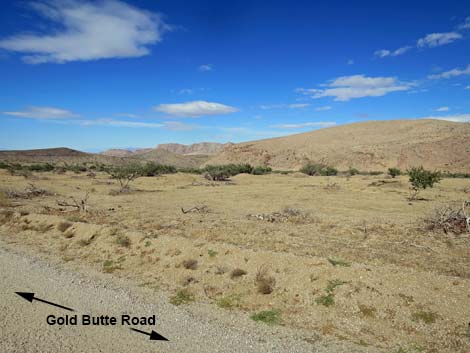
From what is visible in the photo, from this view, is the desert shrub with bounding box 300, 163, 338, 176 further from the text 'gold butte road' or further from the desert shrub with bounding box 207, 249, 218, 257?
the text 'gold butte road'

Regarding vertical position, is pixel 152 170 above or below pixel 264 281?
above

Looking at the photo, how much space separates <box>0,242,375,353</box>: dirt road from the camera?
20.0 ft

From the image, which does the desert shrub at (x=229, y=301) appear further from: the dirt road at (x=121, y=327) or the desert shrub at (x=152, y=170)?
the desert shrub at (x=152, y=170)

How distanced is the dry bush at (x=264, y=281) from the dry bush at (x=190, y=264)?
2.02 metres

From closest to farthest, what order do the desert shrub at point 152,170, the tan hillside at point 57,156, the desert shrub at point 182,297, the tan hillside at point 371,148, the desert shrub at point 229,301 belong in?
the desert shrub at point 229,301, the desert shrub at point 182,297, the desert shrub at point 152,170, the tan hillside at point 371,148, the tan hillside at point 57,156

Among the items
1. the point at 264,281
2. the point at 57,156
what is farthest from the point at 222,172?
the point at 57,156

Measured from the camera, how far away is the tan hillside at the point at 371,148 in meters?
77.4

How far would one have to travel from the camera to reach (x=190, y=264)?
1030 cm

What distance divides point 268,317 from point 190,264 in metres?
3.56

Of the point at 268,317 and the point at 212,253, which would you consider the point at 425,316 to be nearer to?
the point at 268,317

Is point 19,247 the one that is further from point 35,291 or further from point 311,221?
point 311,221

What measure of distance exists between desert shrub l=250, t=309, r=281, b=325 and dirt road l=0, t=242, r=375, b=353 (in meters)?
0.19

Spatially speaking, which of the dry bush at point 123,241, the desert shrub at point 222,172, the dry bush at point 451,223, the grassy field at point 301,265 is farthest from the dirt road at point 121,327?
the desert shrub at point 222,172

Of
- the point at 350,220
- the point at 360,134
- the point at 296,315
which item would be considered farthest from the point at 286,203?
the point at 360,134
